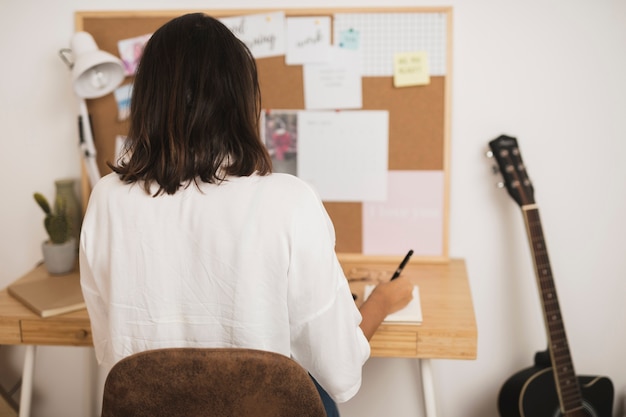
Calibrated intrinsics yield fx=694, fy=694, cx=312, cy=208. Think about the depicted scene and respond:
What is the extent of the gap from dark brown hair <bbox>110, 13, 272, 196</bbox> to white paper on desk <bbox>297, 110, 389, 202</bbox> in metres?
0.84

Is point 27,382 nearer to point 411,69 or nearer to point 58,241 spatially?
point 58,241

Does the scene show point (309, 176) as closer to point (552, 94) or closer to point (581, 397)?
point (552, 94)

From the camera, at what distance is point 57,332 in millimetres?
1688

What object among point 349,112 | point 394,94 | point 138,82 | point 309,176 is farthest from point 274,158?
point 138,82

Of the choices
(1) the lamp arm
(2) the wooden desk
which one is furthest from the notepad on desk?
(1) the lamp arm

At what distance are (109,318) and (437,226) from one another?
1075mm

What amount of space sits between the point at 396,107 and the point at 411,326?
2.11 ft

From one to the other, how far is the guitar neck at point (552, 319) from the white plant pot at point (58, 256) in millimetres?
1253

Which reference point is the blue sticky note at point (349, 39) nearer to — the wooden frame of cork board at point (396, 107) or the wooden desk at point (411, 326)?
the wooden frame of cork board at point (396, 107)

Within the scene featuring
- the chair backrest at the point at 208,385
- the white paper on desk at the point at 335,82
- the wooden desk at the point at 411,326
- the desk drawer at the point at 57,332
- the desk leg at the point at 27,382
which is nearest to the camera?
the chair backrest at the point at 208,385

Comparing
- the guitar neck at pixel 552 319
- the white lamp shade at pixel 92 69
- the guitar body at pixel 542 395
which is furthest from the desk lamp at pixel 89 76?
the guitar body at pixel 542 395

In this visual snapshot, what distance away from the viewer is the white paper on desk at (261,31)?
192cm

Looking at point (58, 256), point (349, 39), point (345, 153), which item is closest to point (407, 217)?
point (345, 153)

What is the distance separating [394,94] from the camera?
1912 mm
